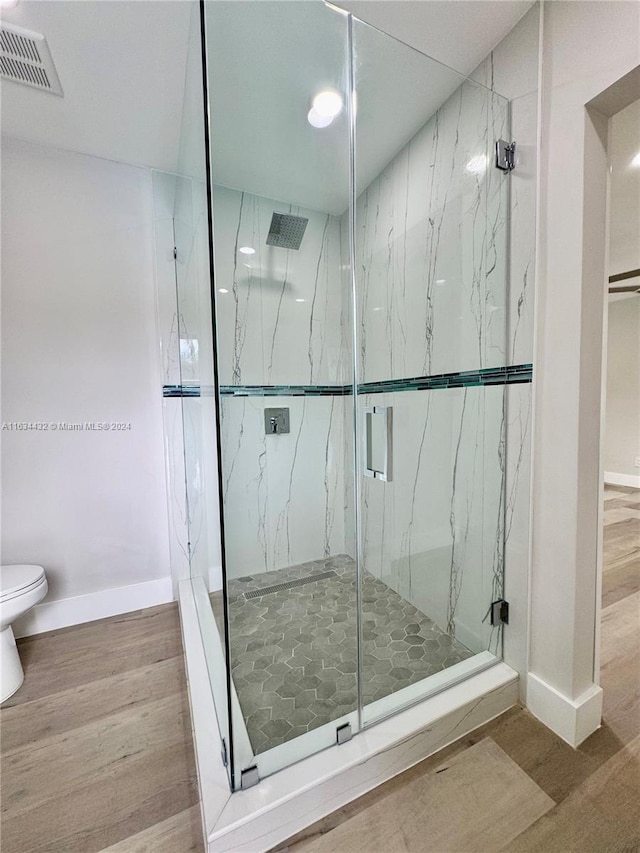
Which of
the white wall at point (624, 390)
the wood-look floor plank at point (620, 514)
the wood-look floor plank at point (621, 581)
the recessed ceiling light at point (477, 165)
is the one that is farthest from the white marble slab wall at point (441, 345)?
the white wall at point (624, 390)

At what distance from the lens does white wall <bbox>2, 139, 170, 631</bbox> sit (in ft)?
5.92

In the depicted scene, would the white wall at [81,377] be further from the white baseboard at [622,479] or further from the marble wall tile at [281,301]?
the white baseboard at [622,479]

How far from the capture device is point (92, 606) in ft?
6.51

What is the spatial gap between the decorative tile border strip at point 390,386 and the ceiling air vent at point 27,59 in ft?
4.47

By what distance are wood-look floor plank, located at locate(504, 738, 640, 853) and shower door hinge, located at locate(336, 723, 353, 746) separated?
1.50 ft

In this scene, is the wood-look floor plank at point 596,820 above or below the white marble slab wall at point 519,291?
below

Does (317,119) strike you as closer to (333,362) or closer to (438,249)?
(438,249)

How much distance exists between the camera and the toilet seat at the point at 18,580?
4.88ft

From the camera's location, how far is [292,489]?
2.40 m

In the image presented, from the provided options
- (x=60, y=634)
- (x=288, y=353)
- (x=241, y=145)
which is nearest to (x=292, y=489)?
(x=288, y=353)

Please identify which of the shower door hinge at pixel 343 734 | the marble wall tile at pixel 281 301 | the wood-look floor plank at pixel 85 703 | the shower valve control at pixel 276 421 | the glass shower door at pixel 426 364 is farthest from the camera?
the shower valve control at pixel 276 421

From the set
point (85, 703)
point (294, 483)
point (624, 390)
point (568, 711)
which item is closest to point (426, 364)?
point (294, 483)

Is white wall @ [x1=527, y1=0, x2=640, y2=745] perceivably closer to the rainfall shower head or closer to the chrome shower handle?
the chrome shower handle

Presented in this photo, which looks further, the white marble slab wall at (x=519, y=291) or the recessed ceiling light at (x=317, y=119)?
the recessed ceiling light at (x=317, y=119)
